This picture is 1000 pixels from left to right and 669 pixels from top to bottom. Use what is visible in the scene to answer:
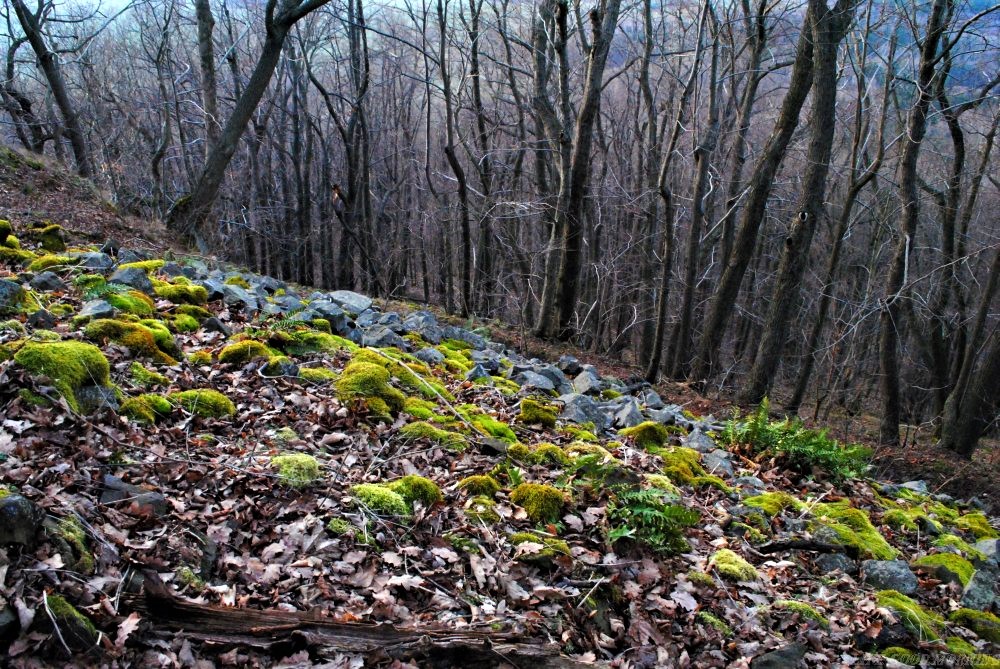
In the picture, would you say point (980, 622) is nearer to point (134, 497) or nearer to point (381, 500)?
point (381, 500)

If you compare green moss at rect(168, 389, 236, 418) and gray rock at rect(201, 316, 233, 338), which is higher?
gray rock at rect(201, 316, 233, 338)

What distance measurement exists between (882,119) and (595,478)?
11.0 meters

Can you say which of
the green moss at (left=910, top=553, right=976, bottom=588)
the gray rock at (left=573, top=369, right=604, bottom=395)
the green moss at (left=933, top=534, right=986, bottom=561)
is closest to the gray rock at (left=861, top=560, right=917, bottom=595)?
the green moss at (left=910, top=553, right=976, bottom=588)

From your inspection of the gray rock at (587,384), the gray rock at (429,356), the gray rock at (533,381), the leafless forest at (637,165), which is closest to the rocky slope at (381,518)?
the gray rock at (429,356)

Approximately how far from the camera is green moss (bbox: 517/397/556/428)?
5.96 meters

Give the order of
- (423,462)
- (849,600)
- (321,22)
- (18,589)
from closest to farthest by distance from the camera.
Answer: (18,589), (849,600), (423,462), (321,22)

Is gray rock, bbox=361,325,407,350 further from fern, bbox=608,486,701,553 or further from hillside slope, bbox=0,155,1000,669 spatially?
fern, bbox=608,486,701,553

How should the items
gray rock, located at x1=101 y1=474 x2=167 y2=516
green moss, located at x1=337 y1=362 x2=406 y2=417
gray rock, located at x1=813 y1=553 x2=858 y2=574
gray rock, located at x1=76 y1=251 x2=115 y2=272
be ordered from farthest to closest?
gray rock, located at x1=76 y1=251 x2=115 y2=272 → green moss, located at x1=337 y1=362 x2=406 y2=417 → gray rock, located at x1=813 y1=553 x2=858 y2=574 → gray rock, located at x1=101 y1=474 x2=167 y2=516

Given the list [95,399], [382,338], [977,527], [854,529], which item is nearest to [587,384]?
[382,338]

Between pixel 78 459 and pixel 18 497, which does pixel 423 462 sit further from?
pixel 18 497

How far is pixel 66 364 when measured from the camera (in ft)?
12.8

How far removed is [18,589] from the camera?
91.9 inches

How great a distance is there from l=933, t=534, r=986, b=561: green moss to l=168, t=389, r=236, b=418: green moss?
5.98 m

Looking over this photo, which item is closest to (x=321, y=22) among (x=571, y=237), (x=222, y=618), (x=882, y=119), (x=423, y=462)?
(x=571, y=237)
